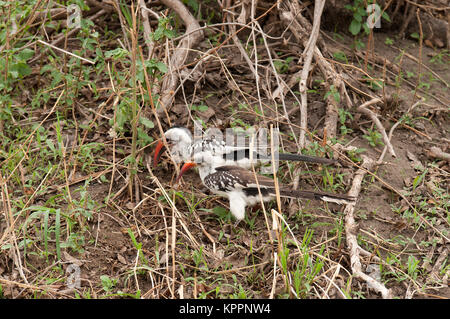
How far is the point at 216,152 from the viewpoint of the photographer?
4250 millimetres

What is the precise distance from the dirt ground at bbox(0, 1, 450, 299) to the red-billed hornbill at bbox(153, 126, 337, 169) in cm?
16

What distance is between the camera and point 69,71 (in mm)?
5102

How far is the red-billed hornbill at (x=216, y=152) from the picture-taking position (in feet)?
13.6

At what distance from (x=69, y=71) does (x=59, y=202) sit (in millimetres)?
1450

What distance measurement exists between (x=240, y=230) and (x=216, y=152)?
Answer: 0.62 meters

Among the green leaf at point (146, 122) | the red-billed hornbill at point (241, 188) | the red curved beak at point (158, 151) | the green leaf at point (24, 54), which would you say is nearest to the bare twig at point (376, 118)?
the red-billed hornbill at point (241, 188)

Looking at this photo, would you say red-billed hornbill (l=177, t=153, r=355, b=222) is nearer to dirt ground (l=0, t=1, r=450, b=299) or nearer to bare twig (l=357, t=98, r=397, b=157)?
dirt ground (l=0, t=1, r=450, b=299)

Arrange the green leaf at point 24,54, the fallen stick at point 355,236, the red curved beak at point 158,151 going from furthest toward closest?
1. the green leaf at point 24,54
2. the red curved beak at point 158,151
3. the fallen stick at point 355,236

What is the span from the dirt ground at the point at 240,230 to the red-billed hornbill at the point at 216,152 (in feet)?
0.53

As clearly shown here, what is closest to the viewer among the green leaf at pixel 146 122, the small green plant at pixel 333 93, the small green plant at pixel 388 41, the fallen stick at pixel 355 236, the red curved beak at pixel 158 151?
the fallen stick at pixel 355 236

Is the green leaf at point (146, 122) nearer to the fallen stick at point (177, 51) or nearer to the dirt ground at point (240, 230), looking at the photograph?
the fallen stick at point (177, 51)

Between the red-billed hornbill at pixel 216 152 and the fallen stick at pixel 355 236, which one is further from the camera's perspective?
the red-billed hornbill at pixel 216 152
